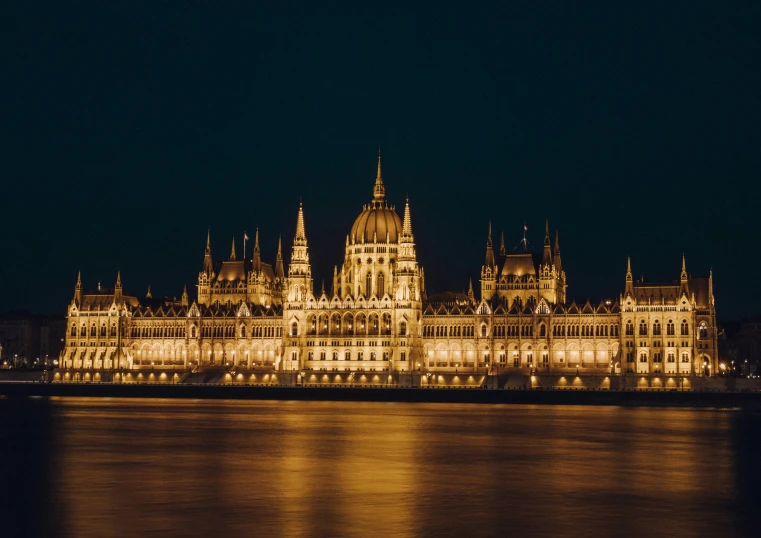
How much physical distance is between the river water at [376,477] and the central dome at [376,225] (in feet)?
227

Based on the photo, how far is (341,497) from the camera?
3878 centimetres

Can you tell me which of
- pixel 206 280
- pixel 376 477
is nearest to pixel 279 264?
pixel 206 280

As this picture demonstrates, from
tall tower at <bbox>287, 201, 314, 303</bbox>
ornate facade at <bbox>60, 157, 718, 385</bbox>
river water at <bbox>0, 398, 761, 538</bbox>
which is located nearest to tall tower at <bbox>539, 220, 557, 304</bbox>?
ornate facade at <bbox>60, 157, 718, 385</bbox>

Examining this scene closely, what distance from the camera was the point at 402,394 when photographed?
11669 centimetres

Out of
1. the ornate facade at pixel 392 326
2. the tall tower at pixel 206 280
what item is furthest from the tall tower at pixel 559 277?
the tall tower at pixel 206 280

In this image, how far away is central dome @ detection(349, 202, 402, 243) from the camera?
486 feet

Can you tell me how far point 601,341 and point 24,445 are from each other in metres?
85.0

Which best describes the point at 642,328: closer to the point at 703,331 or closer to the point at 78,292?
the point at 703,331

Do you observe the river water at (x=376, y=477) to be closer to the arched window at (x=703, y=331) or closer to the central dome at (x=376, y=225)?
the arched window at (x=703, y=331)

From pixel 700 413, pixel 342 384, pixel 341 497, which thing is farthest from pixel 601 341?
pixel 341 497

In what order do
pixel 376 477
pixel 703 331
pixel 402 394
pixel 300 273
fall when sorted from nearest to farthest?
1. pixel 376 477
2. pixel 402 394
3. pixel 703 331
4. pixel 300 273

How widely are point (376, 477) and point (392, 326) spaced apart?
301 ft

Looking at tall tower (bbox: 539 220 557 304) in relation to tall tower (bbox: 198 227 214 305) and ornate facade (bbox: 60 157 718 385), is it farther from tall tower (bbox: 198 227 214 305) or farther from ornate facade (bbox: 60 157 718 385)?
tall tower (bbox: 198 227 214 305)

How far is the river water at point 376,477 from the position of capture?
111 ft
